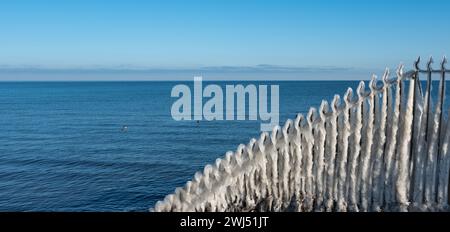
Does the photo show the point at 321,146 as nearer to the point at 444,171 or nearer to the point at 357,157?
the point at 357,157

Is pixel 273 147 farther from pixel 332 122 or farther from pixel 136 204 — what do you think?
pixel 136 204

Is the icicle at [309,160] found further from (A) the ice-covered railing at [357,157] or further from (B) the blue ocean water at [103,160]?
(B) the blue ocean water at [103,160]

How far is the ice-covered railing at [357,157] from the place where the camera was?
845cm

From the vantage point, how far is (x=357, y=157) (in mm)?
8555

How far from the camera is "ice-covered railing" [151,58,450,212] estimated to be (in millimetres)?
8445

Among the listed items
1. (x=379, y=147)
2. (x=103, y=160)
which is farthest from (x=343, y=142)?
(x=103, y=160)

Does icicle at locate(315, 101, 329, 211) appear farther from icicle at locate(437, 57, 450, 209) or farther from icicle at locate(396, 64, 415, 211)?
icicle at locate(437, 57, 450, 209)

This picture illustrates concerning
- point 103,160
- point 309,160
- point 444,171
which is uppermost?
point 309,160

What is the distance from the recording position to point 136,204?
29234 millimetres

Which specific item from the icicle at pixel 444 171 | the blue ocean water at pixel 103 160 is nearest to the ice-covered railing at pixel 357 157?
the icicle at pixel 444 171

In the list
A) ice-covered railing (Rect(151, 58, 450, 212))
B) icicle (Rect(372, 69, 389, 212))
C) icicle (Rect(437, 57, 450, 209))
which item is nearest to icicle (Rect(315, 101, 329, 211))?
ice-covered railing (Rect(151, 58, 450, 212))

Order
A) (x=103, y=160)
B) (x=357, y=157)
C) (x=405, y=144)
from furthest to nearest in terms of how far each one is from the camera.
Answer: (x=103, y=160) < (x=357, y=157) < (x=405, y=144)

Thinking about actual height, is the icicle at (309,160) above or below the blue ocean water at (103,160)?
above

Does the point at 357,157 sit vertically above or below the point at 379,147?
below
